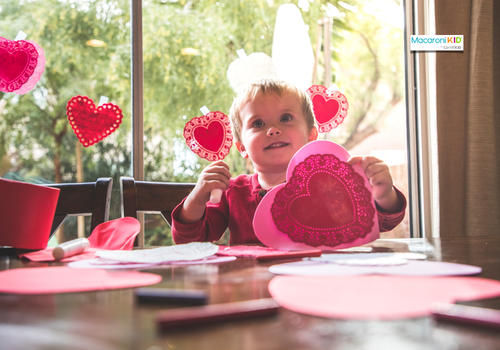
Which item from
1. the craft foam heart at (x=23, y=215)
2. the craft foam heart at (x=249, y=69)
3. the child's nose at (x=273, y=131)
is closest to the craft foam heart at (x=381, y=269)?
the craft foam heart at (x=23, y=215)

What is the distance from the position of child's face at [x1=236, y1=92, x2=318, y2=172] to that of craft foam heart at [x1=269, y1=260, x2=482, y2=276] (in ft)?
1.93

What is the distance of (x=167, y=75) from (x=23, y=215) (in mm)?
1522

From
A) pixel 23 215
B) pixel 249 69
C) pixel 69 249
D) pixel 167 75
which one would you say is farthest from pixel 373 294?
pixel 167 75

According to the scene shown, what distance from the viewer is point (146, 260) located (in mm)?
505

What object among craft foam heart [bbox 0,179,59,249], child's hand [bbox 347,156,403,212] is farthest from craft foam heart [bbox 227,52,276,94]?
craft foam heart [bbox 0,179,59,249]

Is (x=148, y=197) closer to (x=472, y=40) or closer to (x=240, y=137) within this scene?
(x=240, y=137)

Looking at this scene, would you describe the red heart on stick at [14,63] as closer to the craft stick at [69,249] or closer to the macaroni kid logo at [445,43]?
the craft stick at [69,249]

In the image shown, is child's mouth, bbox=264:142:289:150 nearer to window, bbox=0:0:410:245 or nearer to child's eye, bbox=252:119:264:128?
child's eye, bbox=252:119:264:128

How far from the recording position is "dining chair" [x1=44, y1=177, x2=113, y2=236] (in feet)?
3.32

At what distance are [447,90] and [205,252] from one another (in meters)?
1.59

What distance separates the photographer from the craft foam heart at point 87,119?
124 cm

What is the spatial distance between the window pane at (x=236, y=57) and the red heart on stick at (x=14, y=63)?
2.87ft

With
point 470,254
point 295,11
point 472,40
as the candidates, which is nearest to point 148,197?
point 470,254

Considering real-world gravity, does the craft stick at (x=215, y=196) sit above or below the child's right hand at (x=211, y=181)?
below
